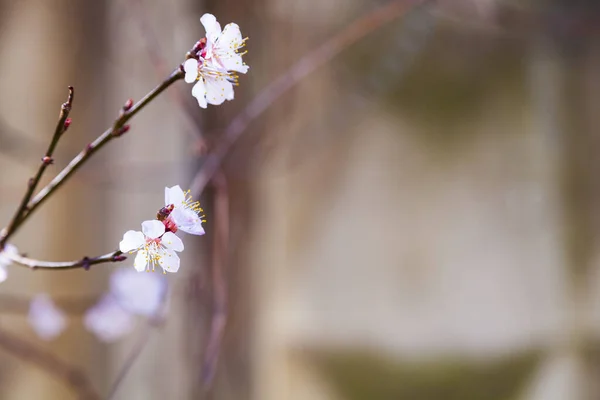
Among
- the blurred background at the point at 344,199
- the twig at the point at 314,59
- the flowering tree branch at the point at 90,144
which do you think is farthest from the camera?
the blurred background at the point at 344,199

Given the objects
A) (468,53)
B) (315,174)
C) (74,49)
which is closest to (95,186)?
(74,49)

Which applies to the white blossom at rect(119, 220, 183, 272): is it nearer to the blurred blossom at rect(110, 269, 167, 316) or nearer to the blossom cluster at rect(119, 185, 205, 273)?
the blossom cluster at rect(119, 185, 205, 273)

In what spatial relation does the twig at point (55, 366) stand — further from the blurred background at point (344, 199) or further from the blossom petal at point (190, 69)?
the blossom petal at point (190, 69)

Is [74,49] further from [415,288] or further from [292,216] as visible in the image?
[415,288]

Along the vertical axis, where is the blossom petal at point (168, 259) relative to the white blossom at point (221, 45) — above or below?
below

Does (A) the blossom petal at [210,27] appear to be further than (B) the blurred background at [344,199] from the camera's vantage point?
No

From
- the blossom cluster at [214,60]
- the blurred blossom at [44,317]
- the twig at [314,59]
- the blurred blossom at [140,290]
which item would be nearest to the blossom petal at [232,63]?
the blossom cluster at [214,60]

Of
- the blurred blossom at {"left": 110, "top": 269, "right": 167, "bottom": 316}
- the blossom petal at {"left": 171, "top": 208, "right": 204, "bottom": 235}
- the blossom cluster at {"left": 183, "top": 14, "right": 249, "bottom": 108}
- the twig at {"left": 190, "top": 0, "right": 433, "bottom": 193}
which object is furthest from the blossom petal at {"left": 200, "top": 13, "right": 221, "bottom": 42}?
the blurred blossom at {"left": 110, "top": 269, "right": 167, "bottom": 316}

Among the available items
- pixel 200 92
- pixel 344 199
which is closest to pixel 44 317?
pixel 344 199
